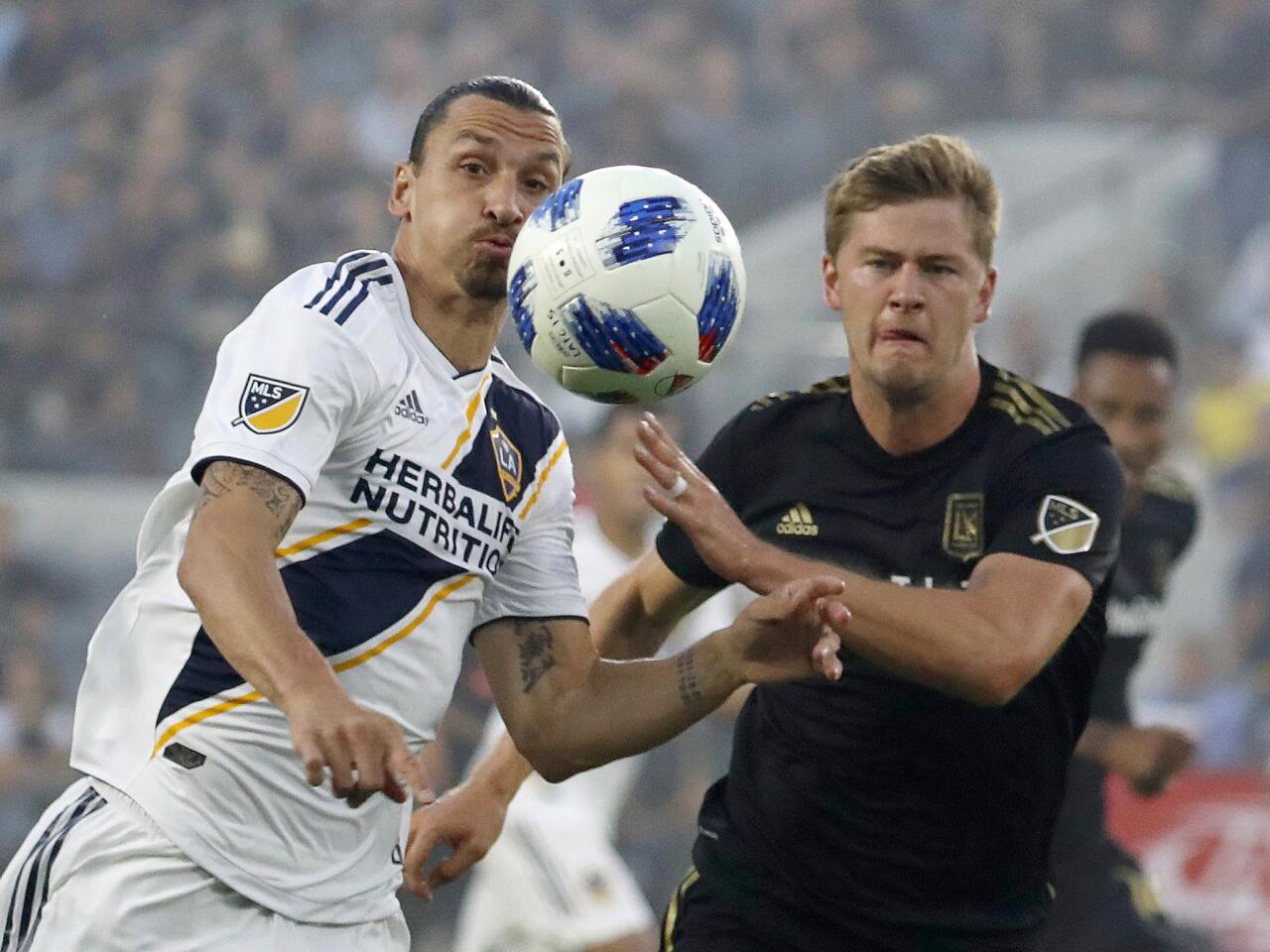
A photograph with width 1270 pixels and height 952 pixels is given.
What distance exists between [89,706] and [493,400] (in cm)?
107

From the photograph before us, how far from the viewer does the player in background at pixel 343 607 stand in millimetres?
3604

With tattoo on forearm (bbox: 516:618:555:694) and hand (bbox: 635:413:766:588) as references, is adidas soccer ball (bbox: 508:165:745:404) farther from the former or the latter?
tattoo on forearm (bbox: 516:618:555:694)

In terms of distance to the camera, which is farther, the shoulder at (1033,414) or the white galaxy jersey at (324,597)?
the shoulder at (1033,414)

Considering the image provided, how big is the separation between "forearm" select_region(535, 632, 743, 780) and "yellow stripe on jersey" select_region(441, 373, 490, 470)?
63cm

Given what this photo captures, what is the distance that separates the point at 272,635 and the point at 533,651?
1122mm

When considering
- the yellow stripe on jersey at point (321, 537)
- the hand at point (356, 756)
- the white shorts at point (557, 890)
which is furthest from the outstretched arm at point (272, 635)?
the white shorts at point (557, 890)

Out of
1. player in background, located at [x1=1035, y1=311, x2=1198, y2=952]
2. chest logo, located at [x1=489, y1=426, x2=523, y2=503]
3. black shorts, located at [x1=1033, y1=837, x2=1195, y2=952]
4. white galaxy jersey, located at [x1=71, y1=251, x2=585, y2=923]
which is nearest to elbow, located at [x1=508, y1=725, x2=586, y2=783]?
white galaxy jersey, located at [x1=71, y1=251, x2=585, y2=923]

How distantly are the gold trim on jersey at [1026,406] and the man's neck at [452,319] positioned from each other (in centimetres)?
117

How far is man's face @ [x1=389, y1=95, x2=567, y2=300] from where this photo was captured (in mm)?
3996

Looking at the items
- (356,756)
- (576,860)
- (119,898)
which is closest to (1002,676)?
(356,756)

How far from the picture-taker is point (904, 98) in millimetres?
14469

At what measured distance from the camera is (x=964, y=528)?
4137 mm

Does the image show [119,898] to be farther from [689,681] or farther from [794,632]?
[794,632]

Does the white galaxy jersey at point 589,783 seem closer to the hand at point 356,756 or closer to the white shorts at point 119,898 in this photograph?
the white shorts at point 119,898
